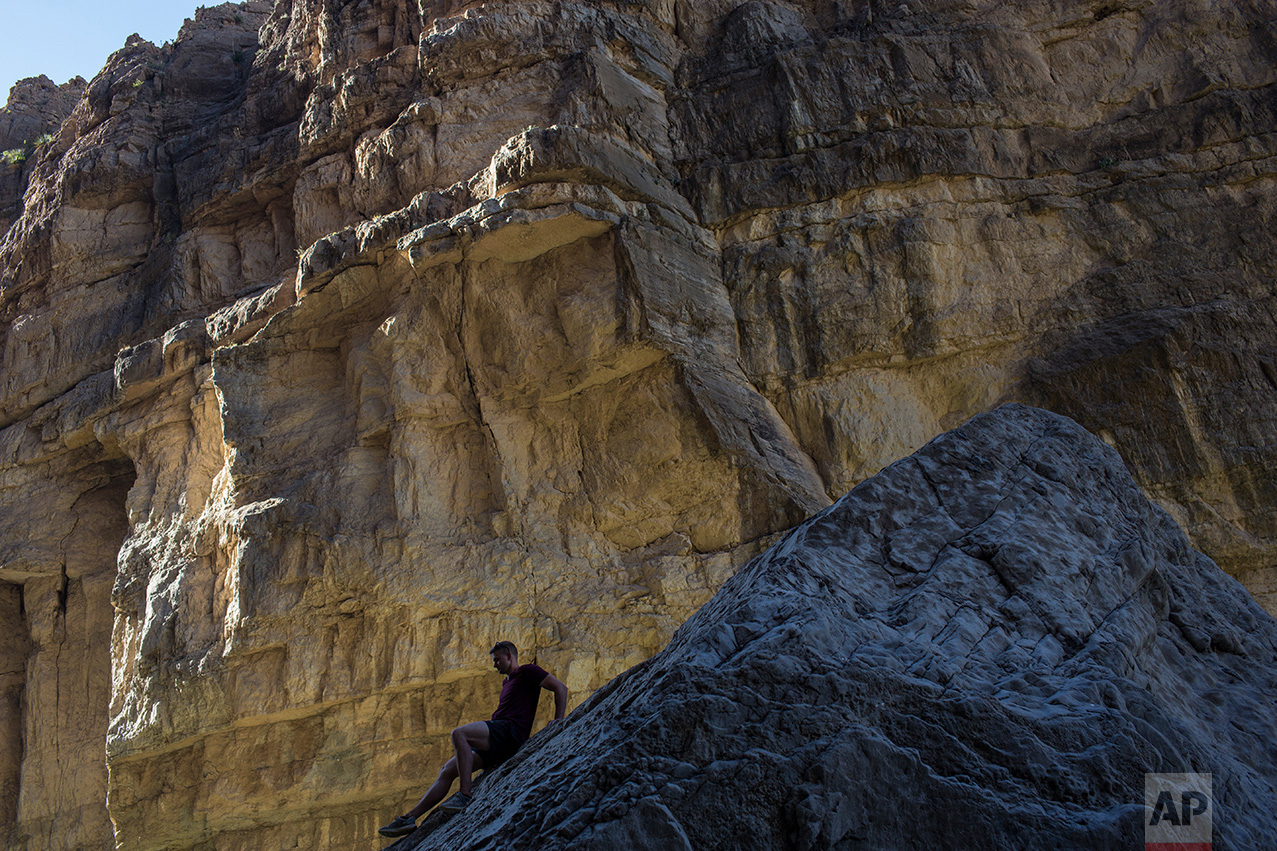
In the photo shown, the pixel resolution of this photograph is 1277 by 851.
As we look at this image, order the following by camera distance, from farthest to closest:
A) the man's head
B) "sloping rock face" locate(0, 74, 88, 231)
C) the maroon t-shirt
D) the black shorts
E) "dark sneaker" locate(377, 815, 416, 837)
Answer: "sloping rock face" locate(0, 74, 88, 231) → the man's head → the maroon t-shirt → the black shorts → "dark sneaker" locate(377, 815, 416, 837)

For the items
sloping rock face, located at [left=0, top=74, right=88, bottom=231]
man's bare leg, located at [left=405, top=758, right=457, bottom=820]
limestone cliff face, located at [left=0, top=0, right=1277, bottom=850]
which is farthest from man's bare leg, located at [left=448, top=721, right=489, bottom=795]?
sloping rock face, located at [left=0, top=74, right=88, bottom=231]

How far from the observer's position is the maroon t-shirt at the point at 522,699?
16.2ft

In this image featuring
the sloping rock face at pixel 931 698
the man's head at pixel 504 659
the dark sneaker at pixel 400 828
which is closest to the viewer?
the sloping rock face at pixel 931 698

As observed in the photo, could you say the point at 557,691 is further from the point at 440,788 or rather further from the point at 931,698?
the point at 931,698

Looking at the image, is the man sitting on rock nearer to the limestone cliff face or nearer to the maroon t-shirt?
the maroon t-shirt

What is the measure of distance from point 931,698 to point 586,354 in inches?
289

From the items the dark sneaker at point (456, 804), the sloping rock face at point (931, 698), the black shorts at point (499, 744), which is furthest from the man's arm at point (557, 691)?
the sloping rock face at point (931, 698)

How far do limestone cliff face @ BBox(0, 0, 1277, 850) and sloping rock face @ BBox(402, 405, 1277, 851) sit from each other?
5473 millimetres

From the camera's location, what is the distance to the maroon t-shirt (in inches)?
194

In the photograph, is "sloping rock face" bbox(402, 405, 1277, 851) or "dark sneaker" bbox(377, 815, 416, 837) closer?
"sloping rock face" bbox(402, 405, 1277, 851)

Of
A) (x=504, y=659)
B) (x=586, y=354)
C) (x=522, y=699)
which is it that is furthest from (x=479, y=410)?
(x=522, y=699)

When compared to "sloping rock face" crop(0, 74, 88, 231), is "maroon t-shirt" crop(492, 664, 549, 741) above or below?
below

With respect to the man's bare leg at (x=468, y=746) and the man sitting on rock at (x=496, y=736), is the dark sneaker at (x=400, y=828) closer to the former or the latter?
the man sitting on rock at (x=496, y=736)

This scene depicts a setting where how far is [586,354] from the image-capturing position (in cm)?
979
